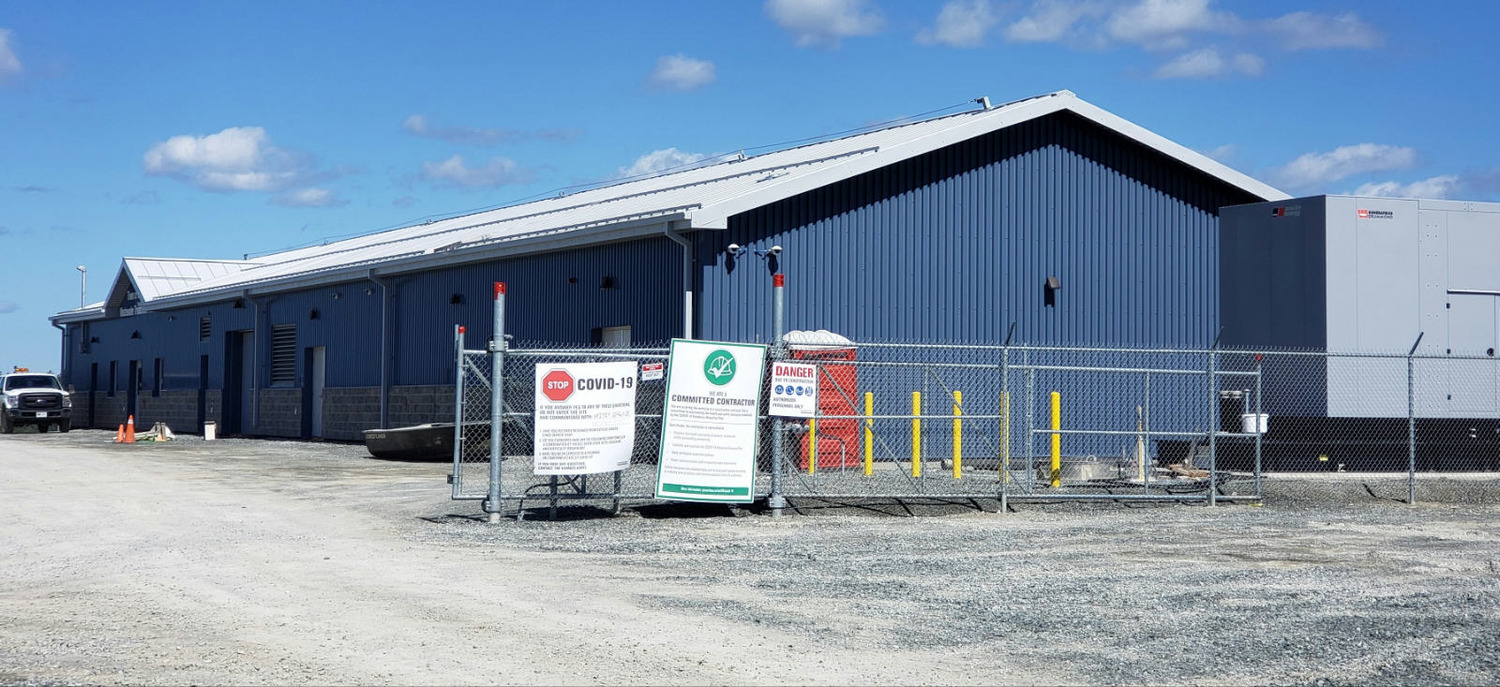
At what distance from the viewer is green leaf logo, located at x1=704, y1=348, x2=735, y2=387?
15109mm

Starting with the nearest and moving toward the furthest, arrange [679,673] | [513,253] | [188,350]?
1. [679,673]
2. [513,253]
3. [188,350]

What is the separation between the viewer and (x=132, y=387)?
50156 mm

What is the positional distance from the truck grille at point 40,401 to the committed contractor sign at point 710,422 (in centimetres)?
3747

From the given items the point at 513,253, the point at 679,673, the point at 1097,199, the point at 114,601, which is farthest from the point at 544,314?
the point at 679,673

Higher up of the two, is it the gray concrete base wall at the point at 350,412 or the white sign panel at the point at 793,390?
the white sign panel at the point at 793,390

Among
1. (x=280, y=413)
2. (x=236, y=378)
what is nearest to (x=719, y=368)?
(x=280, y=413)

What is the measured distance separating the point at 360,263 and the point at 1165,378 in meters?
18.4

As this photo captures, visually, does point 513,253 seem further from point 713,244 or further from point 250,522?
point 250,522

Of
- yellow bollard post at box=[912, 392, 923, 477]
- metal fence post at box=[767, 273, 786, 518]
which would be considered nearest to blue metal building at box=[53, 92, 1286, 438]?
yellow bollard post at box=[912, 392, 923, 477]

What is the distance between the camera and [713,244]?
23375 mm

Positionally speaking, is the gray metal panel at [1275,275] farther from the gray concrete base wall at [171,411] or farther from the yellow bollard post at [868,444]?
the gray concrete base wall at [171,411]

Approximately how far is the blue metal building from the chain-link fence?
149 cm

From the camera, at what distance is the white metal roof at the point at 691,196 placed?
23688 mm

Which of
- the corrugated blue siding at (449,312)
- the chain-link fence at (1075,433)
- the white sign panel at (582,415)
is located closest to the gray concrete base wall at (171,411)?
the corrugated blue siding at (449,312)
